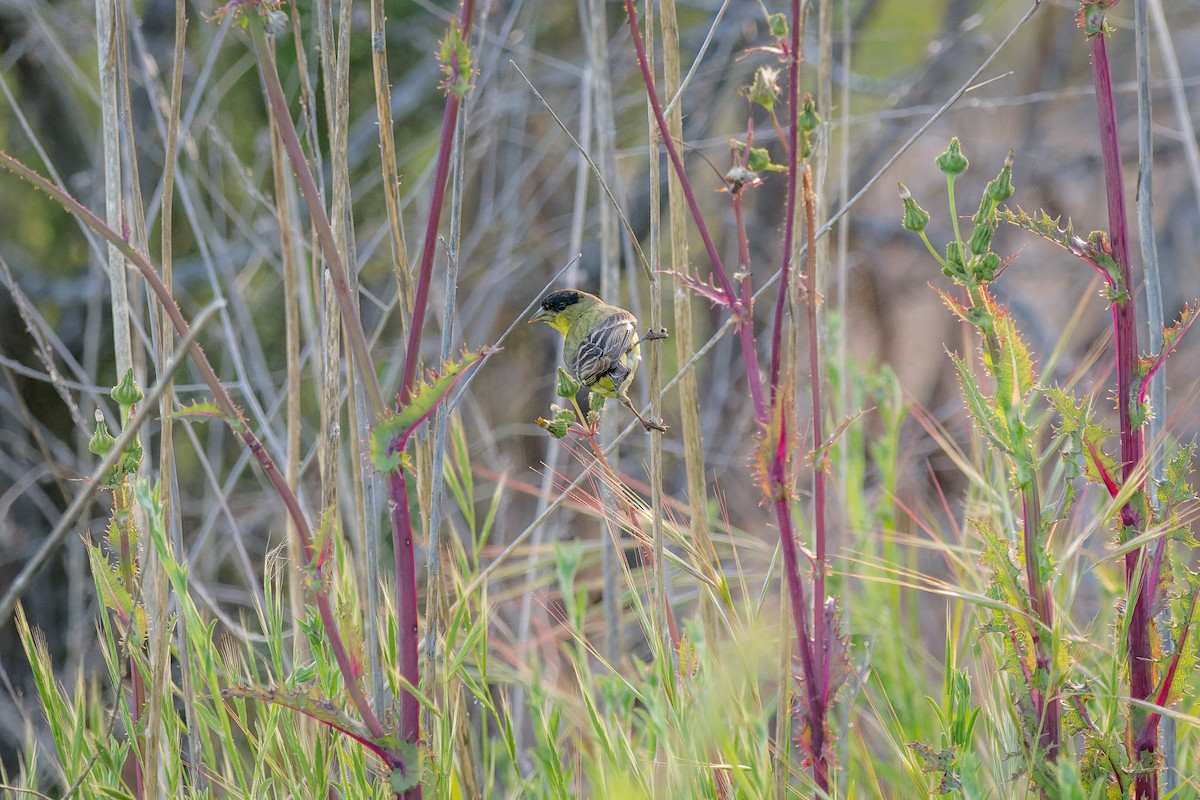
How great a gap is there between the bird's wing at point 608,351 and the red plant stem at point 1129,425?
2.60 ft

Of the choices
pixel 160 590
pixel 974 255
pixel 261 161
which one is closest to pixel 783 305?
pixel 974 255

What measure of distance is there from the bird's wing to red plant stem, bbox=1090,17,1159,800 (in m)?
0.79

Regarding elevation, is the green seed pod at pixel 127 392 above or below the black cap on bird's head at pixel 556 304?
above

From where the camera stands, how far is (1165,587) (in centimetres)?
90

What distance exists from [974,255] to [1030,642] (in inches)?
12.6

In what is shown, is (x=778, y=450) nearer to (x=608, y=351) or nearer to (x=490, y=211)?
(x=608, y=351)

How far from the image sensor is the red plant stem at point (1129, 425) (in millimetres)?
847

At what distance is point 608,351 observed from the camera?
5.30ft

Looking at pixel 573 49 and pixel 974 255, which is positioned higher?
pixel 573 49

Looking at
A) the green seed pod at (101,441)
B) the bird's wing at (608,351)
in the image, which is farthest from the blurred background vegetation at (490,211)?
the green seed pod at (101,441)

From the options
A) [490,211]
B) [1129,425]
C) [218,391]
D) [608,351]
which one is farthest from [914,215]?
[490,211]

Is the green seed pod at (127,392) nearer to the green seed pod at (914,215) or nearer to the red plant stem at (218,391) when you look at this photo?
the red plant stem at (218,391)

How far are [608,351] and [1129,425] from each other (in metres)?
0.85

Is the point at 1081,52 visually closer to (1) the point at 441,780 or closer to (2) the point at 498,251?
(2) the point at 498,251
